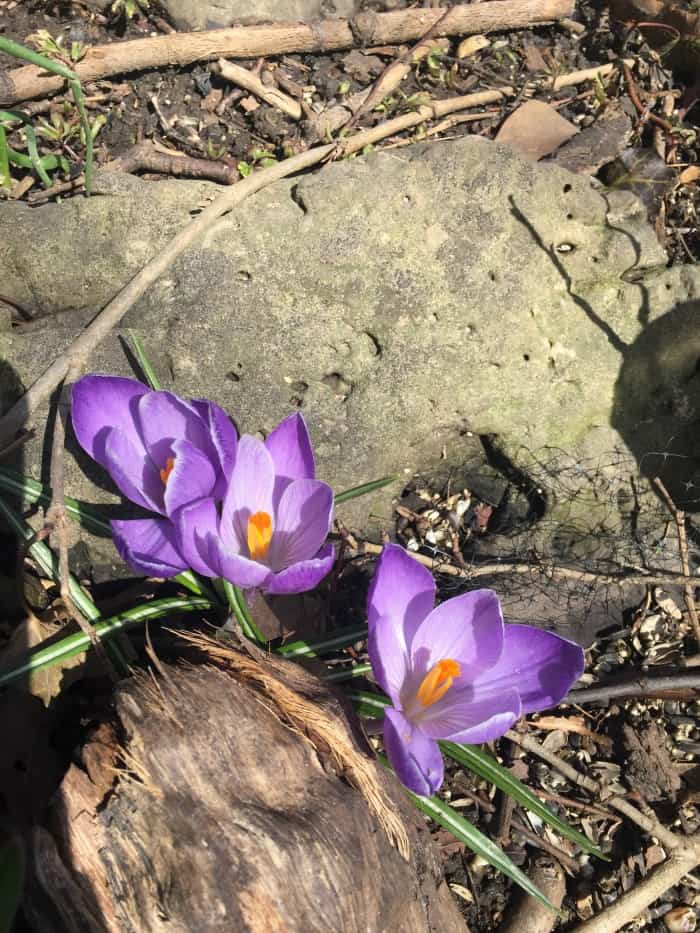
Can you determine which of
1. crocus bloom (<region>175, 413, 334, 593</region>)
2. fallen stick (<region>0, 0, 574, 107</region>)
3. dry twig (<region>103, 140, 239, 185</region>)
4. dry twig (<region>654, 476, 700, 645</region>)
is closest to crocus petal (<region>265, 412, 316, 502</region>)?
crocus bloom (<region>175, 413, 334, 593</region>)

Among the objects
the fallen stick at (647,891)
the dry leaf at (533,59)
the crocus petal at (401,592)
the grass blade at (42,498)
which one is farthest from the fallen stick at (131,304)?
the dry leaf at (533,59)

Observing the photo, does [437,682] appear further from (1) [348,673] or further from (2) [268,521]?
(2) [268,521]

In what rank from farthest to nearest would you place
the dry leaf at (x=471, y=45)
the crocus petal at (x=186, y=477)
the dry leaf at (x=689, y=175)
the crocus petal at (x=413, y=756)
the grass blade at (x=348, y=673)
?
the dry leaf at (x=471, y=45), the dry leaf at (x=689, y=175), the grass blade at (x=348, y=673), the crocus petal at (x=186, y=477), the crocus petal at (x=413, y=756)

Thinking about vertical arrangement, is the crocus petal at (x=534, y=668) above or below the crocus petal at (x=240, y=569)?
below

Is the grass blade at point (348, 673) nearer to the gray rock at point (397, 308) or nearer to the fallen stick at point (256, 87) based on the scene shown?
the gray rock at point (397, 308)

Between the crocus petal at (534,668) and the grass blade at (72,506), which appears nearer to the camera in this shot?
the crocus petal at (534,668)

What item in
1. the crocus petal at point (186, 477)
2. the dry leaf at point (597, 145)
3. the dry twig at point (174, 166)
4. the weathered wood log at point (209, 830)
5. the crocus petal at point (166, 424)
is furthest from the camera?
the dry leaf at point (597, 145)

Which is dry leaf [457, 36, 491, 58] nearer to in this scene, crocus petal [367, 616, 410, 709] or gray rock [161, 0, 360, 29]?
gray rock [161, 0, 360, 29]
